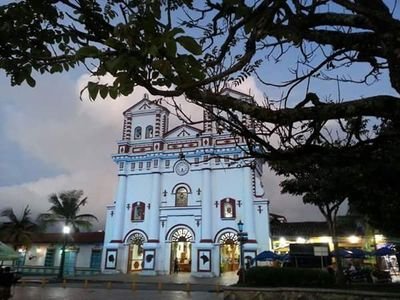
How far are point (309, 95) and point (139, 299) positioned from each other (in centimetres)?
1237

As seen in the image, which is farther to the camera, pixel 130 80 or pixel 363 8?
pixel 363 8

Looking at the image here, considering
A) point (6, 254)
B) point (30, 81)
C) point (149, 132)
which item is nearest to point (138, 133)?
point (149, 132)

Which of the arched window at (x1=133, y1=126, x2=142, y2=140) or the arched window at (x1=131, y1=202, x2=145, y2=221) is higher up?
the arched window at (x1=133, y1=126, x2=142, y2=140)

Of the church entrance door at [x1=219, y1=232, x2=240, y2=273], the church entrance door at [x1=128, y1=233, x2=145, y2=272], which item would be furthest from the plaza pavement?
the church entrance door at [x1=128, y1=233, x2=145, y2=272]

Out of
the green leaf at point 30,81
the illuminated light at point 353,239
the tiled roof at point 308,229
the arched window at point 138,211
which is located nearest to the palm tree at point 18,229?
the arched window at point 138,211

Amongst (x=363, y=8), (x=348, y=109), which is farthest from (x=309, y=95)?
(x=363, y=8)

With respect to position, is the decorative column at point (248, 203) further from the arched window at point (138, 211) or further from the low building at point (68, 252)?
the low building at point (68, 252)

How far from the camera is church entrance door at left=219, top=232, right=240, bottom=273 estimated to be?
31.5 metres

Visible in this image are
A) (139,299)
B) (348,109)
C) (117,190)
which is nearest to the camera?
(348,109)

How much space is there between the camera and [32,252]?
3747cm

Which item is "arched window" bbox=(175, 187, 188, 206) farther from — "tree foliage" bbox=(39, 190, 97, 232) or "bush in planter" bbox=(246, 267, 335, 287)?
"bush in planter" bbox=(246, 267, 335, 287)

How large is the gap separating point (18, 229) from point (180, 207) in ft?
46.8

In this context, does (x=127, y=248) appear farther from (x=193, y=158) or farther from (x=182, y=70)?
(x=182, y=70)

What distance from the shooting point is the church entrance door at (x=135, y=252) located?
110ft
